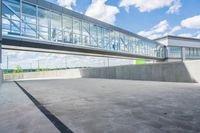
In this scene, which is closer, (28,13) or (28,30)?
(28,30)

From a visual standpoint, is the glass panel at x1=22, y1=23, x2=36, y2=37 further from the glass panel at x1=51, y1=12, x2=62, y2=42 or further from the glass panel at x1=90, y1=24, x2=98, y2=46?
the glass panel at x1=90, y1=24, x2=98, y2=46

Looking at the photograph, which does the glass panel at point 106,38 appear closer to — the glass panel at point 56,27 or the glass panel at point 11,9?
the glass panel at point 56,27

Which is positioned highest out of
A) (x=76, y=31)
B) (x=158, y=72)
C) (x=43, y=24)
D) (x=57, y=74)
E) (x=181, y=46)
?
(x=181, y=46)

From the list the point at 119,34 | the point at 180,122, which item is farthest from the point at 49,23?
the point at 180,122

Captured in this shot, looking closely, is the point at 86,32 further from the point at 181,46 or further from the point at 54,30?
the point at 181,46

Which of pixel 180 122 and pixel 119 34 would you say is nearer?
pixel 180 122

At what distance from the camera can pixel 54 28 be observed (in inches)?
653

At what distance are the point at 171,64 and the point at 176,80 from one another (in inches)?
40.4

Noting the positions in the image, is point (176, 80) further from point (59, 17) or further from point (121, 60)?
point (121, 60)

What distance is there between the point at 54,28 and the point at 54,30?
222 mm

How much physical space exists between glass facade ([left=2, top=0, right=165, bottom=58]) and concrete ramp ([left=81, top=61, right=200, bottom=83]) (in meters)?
5.30

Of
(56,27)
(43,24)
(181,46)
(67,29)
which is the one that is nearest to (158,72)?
(67,29)

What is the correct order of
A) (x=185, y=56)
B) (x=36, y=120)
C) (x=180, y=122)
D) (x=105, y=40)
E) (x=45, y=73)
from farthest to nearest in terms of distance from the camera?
1. (x=185, y=56)
2. (x=45, y=73)
3. (x=105, y=40)
4. (x=36, y=120)
5. (x=180, y=122)

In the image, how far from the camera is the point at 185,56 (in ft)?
148
